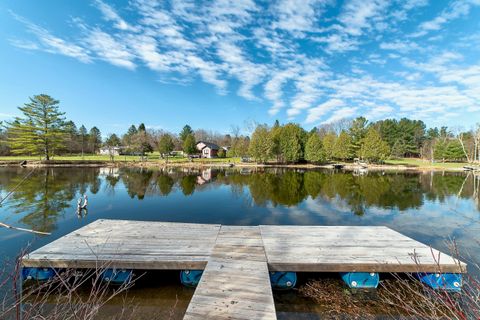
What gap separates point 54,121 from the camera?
3738 centimetres

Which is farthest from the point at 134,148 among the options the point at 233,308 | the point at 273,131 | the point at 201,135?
the point at 233,308

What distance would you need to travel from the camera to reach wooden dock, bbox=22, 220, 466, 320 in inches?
155

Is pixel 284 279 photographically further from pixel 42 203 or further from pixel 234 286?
pixel 42 203

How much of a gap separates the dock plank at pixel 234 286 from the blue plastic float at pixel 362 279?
6.35ft

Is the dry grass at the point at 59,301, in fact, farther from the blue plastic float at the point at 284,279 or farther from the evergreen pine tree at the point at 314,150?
the evergreen pine tree at the point at 314,150

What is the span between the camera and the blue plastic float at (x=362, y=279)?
529 cm

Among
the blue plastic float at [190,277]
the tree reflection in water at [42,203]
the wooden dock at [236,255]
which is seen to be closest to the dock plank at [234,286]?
the wooden dock at [236,255]

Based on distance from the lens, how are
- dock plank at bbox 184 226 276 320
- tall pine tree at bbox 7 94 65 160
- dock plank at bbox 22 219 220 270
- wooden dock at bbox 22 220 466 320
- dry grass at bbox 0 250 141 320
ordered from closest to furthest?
1. dry grass at bbox 0 250 141 320
2. dock plank at bbox 184 226 276 320
3. wooden dock at bbox 22 220 466 320
4. dock plank at bbox 22 219 220 270
5. tall pine tree at bbox 7 94 65 160

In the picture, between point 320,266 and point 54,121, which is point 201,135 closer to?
point 54,121

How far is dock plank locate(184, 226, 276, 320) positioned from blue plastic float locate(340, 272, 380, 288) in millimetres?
1935

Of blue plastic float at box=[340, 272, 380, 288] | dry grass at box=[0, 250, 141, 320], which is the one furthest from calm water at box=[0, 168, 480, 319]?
blue plastic float at box=[340, 272, 380, 288]

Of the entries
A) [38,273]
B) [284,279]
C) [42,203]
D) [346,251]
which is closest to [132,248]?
[38,273]

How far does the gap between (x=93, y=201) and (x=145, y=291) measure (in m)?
10.2

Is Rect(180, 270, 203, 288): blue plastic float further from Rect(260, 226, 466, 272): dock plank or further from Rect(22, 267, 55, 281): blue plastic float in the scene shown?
Rect(22, 267, 55, 281): blue plastic float
